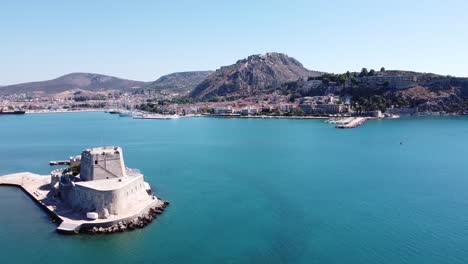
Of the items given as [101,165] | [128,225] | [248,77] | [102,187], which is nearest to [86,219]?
[102,187]

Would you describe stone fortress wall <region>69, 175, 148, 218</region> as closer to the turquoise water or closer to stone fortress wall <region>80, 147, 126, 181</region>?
stone fortress wall <region>80, 147, 126, 181</region>

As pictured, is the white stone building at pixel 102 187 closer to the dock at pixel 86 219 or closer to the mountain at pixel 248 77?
the dock at pixel 86 219

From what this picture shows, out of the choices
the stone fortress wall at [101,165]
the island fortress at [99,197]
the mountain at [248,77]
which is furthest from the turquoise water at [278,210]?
the mountain at [248,77]

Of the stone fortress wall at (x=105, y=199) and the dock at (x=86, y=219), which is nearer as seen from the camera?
the dock at (x=86, y=219)

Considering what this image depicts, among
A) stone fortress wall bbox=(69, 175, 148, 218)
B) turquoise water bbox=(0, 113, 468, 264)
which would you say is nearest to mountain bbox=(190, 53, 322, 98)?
turquoise water bbox=(0, 113, 468, 264)

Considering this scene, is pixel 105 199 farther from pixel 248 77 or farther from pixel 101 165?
pixel 248 77

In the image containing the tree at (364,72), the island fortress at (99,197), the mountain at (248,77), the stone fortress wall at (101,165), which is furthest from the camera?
the mountain at (248,77)

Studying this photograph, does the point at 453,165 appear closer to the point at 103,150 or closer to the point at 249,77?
the point at 103,150
